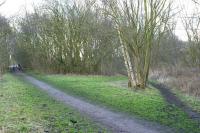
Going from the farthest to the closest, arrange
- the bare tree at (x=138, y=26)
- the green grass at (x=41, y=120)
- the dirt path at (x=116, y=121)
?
the bare tree at (x=138, y=26) < the dirt path at (x=116, y=121) < the green grass at (x=41, y=120)

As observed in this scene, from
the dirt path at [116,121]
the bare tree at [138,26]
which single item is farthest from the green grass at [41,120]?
the bare tree at [138,26]

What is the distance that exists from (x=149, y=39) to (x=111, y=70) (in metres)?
26.5

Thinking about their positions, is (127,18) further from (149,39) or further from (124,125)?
(124,125)

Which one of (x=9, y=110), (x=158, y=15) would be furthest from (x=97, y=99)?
(x=158, y=15)

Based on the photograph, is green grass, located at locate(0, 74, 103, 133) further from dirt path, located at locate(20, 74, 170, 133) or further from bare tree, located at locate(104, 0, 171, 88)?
bare tree, located at locate(104, 0, 171, 88)

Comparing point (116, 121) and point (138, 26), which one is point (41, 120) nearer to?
point (116, 121)

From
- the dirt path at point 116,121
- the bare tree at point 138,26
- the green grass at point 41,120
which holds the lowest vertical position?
the dirt path at point 116,121

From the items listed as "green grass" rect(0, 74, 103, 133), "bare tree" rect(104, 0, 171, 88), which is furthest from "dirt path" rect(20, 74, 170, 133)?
"bare tree" rect(104, 0, 171, 88)

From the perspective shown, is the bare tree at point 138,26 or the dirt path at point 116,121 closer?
the dirt path at point 116,121

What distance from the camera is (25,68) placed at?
77.0 meters

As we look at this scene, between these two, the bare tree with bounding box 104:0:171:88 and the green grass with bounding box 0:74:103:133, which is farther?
the bare tree with bounding box 104:0:171:88

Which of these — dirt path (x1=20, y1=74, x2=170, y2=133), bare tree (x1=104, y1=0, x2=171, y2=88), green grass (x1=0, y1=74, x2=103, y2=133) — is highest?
bare tree (x1=104, y1=0, x2=171, y2=88)

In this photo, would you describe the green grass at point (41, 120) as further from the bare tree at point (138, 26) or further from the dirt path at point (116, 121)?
the bare tree at point (138, 26)

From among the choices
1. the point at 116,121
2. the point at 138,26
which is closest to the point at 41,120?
the point at 116,121
